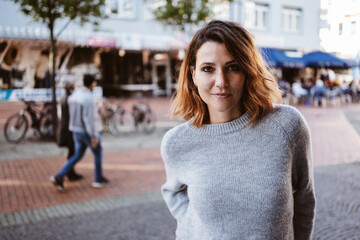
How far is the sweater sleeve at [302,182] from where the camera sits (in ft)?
5.06

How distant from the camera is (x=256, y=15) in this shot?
101ft

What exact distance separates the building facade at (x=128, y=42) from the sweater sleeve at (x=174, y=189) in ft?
43.0

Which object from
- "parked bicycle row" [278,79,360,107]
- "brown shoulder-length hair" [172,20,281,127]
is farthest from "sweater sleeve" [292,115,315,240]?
"parked bicycle row" [278,79,360,107]

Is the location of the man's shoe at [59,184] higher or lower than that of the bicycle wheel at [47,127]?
lower

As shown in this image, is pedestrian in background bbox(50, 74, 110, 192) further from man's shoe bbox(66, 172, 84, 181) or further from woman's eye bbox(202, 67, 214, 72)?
woman's eye bbox(202, 67, 214, 72)

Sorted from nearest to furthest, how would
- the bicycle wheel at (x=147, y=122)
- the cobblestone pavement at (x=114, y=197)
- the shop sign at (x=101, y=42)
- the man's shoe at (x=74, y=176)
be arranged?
the cobblestone pavement at (x=114, y=197), the man's shoe at (x=74, y=176), the bicycle wheel at (x=147, y=122), the shop sign at (x=101, y=42)

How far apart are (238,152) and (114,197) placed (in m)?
4.49

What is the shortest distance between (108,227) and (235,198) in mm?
3385

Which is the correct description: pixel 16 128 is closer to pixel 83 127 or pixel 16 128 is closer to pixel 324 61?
pixel 83 127

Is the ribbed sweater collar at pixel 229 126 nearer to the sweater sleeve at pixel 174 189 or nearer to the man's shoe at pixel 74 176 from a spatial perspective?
the sweater sleeve at pixel 174 189

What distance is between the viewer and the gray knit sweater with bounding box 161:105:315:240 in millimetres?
1452

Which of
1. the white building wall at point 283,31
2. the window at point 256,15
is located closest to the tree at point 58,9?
the white building wall at point 283,31

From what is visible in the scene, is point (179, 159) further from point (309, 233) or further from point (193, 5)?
point (193, 5)

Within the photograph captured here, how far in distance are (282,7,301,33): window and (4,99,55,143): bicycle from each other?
87.7 ft
